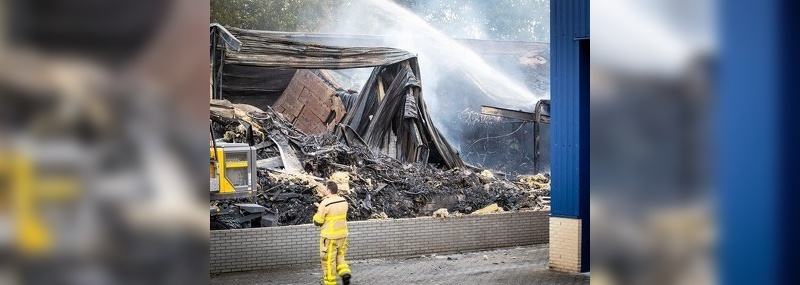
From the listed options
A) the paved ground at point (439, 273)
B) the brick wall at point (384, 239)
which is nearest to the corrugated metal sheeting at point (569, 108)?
the paved ground at point (439, 273)

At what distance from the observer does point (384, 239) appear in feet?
56.4

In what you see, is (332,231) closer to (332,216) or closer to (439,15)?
(332,216)

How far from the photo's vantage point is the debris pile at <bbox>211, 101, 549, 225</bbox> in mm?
16641

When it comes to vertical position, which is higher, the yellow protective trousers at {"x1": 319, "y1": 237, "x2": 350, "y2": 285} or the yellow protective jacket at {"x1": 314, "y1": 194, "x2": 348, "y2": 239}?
the yellow protective jacket at {"x1": 314, "y1": 194, "x2": 348, "y2": 239}

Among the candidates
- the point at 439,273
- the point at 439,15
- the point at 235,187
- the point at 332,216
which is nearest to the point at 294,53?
the point at 439,15

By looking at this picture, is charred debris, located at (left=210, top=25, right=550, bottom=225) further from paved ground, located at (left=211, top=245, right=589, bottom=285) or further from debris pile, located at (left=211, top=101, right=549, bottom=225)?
paved ground, located at (left=211, top=245, right=589, bottom=285)

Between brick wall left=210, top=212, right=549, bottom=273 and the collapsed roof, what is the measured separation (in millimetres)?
1660

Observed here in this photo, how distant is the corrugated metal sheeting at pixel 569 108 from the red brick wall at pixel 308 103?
4629 millimetres

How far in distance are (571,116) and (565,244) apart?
2.10m
